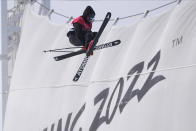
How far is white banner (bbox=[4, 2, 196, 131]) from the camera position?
665cm

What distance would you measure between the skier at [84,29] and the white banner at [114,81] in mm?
376

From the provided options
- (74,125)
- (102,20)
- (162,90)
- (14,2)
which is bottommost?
(74,125)

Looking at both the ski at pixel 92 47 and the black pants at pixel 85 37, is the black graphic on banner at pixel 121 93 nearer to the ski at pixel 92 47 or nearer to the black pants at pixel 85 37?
the ski at pixel 92 47

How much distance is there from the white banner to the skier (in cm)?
38

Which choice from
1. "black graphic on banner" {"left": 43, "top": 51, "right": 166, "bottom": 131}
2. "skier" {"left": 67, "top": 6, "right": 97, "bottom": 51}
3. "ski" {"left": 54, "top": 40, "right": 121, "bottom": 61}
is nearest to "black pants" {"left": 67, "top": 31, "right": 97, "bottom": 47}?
"skier" {"left": 67, "top": 6, "right": 97, "bottom": 51}

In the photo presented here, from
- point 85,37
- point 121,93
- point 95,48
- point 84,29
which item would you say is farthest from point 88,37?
point 121,93

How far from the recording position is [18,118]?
11.5 metres

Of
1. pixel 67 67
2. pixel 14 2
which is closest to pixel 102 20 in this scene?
pixel 67 67

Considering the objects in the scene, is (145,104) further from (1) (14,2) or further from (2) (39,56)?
(1) (14,2)

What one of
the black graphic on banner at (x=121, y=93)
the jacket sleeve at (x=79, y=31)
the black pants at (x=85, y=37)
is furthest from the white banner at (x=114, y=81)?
the jacket sleeve at (x=79, y=31)

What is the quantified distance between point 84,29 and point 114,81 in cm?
137

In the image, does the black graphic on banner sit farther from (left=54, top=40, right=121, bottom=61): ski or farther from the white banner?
(left=54, top=40, right=121, bottom=61): ski

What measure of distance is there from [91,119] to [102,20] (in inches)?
90.2

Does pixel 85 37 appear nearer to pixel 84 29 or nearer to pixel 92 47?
pixel 84 29
